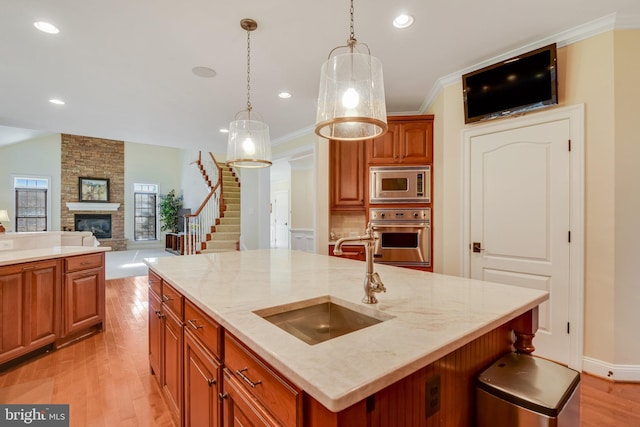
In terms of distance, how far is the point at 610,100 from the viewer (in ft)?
7.34

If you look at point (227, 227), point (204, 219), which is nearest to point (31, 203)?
point (204, 219)

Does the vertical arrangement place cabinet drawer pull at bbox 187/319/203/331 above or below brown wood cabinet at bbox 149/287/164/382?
above

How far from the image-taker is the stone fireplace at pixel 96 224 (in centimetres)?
955

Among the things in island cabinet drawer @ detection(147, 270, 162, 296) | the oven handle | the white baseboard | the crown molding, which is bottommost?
the white baseboard

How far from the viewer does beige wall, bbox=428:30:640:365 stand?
221 cm

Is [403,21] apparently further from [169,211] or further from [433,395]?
[169,211]

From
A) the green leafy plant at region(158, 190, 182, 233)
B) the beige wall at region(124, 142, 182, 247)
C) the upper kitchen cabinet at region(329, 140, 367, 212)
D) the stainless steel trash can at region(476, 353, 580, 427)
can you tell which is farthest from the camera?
the green leafy plant at region(158, 190, 182, 233)

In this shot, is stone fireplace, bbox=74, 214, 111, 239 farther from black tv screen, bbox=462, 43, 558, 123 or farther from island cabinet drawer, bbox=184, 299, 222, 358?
black tv screen, bbox=462, 43, 558, 123

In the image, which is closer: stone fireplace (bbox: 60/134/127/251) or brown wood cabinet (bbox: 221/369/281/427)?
brown wood cabinet (bbox: 221/369/281/427)

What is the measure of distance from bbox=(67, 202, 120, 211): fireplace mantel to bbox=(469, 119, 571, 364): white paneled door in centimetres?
1090

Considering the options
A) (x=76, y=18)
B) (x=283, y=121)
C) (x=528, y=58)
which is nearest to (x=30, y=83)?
(x=76, y=18)

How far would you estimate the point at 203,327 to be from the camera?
1324mm

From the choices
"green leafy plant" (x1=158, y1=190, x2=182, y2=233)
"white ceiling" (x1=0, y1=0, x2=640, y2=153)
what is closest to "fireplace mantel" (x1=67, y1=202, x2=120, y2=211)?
"green leafy plant" (x1=158, y1=190, x2=182, y2=233)

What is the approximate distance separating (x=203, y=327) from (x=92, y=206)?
1072 centimetres
